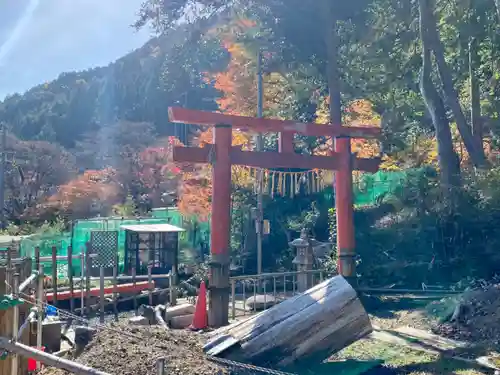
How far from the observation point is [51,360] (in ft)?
12.0

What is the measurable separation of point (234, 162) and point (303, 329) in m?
3.58

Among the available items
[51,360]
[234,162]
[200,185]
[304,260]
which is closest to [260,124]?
[234,162]

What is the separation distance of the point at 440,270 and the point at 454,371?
854 centimetres

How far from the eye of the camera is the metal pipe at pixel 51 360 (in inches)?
135

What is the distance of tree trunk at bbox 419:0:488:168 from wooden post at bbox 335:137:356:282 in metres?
4.30

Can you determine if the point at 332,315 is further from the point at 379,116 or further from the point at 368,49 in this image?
the point at 379,116

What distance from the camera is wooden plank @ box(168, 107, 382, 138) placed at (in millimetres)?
9539

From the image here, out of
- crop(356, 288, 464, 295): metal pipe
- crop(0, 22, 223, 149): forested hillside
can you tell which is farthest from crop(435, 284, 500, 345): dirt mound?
crop(0, 22, 223, 149): forested hillside

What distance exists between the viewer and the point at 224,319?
9797mm

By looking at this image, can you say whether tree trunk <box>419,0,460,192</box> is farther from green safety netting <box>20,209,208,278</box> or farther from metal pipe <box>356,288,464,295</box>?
green safety netting <box>20,209,208,278</box>

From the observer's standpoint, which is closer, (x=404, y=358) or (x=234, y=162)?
(x=404, y=358)

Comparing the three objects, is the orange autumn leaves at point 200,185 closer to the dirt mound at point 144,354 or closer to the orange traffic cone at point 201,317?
the orange traffic cone at point 201,317

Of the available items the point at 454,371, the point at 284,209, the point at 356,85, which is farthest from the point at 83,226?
the point at 454,371

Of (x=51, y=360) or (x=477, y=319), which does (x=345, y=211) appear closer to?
(x=477, y=319)
